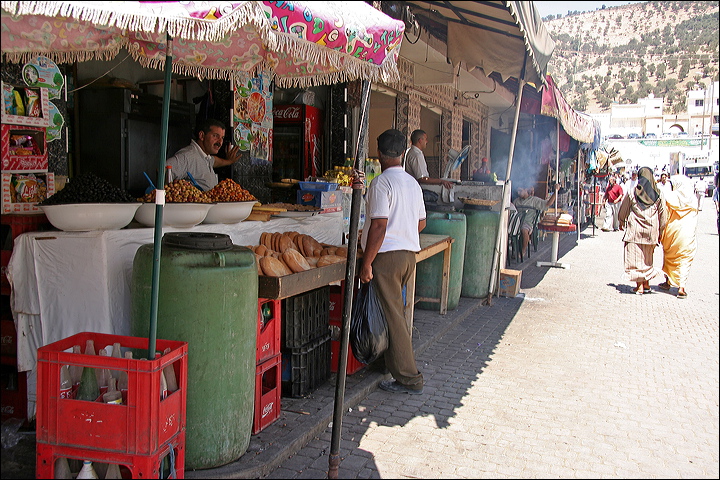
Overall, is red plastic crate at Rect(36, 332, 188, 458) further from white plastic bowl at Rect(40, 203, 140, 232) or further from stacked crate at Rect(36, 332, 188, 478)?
white plastic bowl at Rect(40, 203, 140, 232)

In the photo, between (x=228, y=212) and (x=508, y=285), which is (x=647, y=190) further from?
(x=228, y=212)

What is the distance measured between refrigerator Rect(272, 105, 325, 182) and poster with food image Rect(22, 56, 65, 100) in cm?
481

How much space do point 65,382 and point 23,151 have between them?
1.87m

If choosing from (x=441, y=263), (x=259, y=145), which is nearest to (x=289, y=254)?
(x=441, y=263)

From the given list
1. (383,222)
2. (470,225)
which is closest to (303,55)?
(383,222)

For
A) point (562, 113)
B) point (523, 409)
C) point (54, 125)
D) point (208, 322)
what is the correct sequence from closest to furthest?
point (208, 322), point (54, 125), point (523, 409), point (562, 113)

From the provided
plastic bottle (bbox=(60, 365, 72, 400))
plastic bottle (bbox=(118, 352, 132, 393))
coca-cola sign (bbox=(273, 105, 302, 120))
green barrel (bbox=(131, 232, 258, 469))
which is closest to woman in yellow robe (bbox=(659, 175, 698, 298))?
coca-cola sign (bbox=(273, 105, 302, 120))

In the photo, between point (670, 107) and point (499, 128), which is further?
point (670, 107)

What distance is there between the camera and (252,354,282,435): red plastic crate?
3736 mm

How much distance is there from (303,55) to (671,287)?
9305mm

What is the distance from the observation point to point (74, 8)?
237cm

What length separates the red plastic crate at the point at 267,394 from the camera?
3736mm

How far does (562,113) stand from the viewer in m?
11.4

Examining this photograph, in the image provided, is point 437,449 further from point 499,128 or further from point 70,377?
point 499,128
